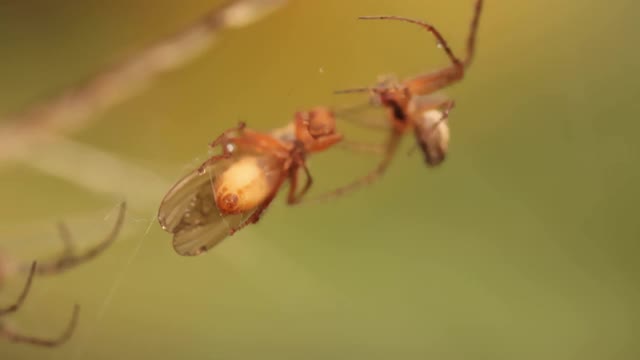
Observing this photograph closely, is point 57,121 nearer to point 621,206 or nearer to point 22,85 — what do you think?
point 22,85

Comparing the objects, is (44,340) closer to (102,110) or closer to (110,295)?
(110,295)

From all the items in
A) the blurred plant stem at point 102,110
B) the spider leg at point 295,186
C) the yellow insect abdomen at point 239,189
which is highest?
the blurred plant stem at point 102,110

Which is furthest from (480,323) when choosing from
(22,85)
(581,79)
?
(22,85)

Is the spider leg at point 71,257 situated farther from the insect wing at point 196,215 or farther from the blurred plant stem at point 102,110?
the insect wing at point 196,215

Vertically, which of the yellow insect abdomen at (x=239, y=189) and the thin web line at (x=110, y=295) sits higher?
the yellow insect abdomen at (x=239, y=189)

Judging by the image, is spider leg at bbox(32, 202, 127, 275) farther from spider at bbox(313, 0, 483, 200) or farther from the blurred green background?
spider at bbox(313, 0, 483, 200)

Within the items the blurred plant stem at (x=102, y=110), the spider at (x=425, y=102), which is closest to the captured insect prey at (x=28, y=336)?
the blurred plant stem at (x=102, y=110)
